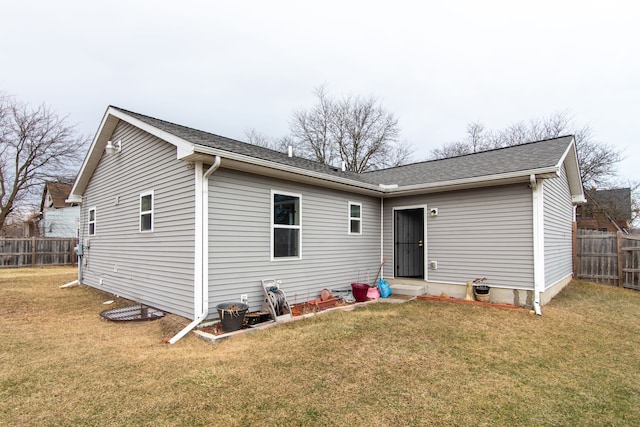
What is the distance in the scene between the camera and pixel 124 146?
25.0ft

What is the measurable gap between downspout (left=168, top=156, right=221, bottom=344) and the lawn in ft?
1.77

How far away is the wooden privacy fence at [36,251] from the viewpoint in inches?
577

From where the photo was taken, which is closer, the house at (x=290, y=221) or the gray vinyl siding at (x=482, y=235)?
the house at (x=290, y=221)

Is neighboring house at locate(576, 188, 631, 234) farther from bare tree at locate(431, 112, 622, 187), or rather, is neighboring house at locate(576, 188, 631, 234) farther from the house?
the house

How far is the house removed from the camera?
5.59 meters

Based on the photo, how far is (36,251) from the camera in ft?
50.0

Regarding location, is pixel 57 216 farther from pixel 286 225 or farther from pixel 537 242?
pixel 537 242

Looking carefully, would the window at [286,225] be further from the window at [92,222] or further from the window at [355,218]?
the window at [92,222]

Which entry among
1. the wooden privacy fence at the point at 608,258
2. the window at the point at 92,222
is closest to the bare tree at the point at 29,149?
the window at the point at 92,222

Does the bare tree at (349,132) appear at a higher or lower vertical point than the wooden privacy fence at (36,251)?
higher

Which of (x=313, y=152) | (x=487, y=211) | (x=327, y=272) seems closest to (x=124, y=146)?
(x=327, y=272)

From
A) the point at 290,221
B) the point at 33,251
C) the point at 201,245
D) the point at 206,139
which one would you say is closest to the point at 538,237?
the point at 290,221

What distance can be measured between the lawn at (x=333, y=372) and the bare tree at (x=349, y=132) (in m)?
17.4

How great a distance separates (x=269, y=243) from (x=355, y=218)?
9.33 ft
